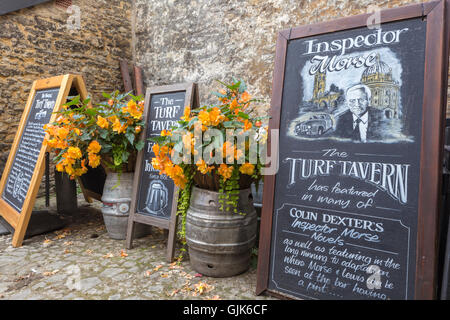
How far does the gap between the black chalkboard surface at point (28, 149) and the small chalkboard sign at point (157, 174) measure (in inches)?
40.6

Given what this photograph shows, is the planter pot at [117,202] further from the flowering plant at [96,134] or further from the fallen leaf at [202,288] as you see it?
the fallen leaf at [202,288]

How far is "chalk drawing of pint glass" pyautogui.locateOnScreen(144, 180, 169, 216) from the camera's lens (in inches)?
98.6

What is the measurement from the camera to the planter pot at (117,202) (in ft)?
8.95

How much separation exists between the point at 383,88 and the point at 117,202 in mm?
2268

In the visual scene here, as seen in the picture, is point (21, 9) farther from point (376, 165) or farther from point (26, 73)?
point (376, 165)

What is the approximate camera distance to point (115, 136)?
8.78 ft

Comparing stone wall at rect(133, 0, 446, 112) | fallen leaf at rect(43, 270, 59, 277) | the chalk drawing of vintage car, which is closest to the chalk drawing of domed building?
the chalk drawing of vintage car

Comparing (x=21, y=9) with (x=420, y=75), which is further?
(x=21, y=9)

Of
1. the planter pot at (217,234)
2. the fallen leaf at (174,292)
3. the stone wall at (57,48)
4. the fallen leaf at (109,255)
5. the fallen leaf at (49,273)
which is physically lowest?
the fallen leaf at (49,273)

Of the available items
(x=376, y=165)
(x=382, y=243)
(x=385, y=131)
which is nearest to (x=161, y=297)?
(x=382, y=243)

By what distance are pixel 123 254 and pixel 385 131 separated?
2.12 meters

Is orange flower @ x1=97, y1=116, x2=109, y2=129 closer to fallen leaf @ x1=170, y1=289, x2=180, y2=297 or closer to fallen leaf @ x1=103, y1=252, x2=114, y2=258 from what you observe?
fallen leaf @ x1=103, y1=252, x2=114, y2=258

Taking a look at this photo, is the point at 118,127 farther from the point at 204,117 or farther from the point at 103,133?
the point at 204,117

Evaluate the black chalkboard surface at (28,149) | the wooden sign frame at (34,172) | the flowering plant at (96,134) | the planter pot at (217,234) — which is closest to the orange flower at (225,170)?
the planter pot at (217,234)
